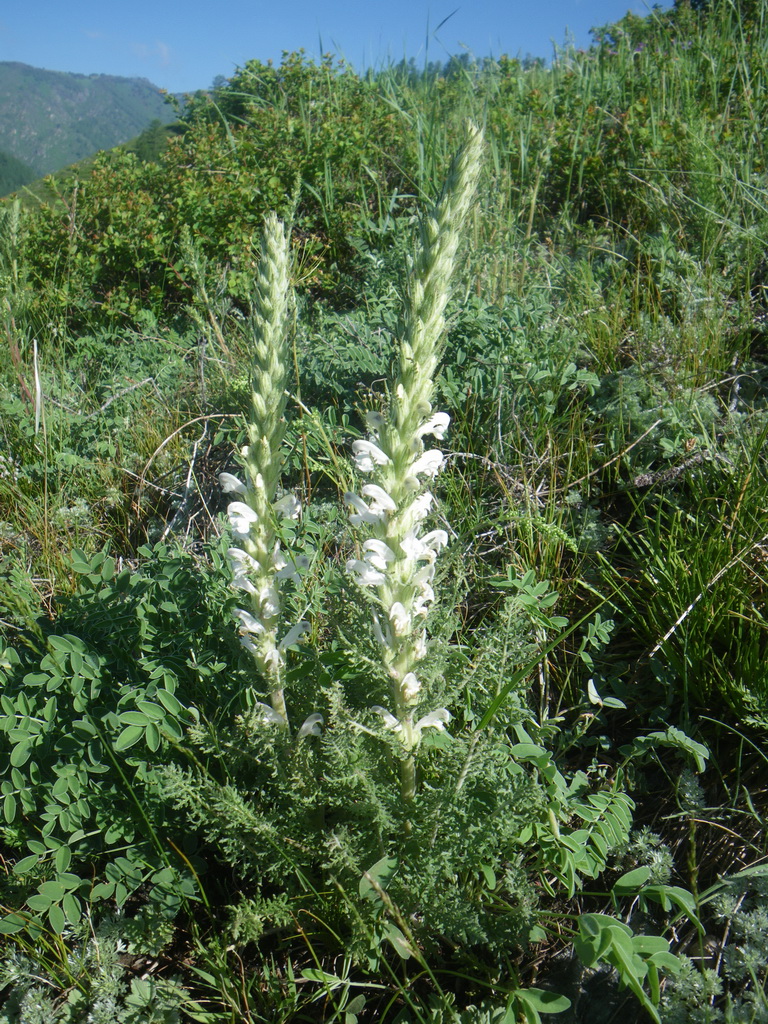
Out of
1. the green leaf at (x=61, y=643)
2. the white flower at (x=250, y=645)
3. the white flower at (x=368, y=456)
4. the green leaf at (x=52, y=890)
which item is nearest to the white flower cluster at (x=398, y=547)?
the white flower at (x=368, y=456)

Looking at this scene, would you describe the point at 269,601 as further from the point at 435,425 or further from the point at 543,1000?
the point at 543,1000

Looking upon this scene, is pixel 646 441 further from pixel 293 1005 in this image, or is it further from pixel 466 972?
pixel 293 1005

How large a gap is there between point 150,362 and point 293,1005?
12.8 feet

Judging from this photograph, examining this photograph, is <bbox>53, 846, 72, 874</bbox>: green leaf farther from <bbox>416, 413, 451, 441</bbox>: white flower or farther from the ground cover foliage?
<bbox>416, 413, 451, 441</bbox>: white flower

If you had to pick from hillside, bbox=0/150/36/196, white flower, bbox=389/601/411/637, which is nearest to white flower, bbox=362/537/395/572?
white flower, bbox=389/601/411/637

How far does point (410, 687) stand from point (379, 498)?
0.52m

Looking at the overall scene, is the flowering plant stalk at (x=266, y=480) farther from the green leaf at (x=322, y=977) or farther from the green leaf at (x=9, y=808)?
the green leaf at (x=9, y=808)

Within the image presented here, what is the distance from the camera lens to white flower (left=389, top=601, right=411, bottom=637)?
62.7 inches

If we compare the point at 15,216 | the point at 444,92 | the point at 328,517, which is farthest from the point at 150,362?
the point at 444,92

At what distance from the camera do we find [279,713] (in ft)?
5.92

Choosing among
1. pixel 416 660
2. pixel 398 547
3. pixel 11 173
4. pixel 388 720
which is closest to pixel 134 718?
pixel 388 720

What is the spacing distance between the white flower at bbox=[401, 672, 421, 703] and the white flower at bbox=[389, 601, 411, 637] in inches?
4.6

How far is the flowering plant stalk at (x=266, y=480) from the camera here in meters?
1.43

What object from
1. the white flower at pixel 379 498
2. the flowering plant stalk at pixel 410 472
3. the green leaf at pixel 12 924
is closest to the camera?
the flowering plant stalk at pixel 410 472
